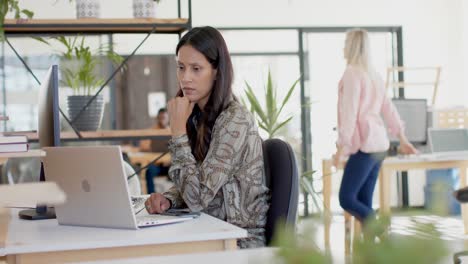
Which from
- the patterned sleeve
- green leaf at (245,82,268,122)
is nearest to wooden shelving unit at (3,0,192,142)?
green leaf at (245,82,268,122)

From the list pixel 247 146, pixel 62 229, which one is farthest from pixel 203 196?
pixel 62 229

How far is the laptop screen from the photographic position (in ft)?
20.6

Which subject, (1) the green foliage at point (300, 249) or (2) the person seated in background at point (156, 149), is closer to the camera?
(1) the green foliage at point (300, 249)

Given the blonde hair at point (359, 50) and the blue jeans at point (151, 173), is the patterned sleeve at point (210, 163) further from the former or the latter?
the blue jeans at point (151, 173)

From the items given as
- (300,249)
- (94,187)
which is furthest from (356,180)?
(300,249)

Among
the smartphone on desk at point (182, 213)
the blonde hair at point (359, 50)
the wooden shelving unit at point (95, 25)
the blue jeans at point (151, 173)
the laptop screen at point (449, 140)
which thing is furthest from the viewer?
the blue jeans at point (151, 173)

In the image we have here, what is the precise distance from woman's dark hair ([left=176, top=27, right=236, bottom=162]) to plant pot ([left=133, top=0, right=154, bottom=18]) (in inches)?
50.1

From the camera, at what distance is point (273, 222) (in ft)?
7.45

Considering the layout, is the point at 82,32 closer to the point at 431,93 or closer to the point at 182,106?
the point at 182,106

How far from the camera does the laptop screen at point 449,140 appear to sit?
628 centimetres

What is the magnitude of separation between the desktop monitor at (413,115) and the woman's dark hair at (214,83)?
3818 mm

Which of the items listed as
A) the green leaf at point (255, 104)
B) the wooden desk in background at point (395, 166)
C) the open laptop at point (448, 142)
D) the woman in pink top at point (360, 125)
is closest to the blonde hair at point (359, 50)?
the woman in pink top at point (360, 125)

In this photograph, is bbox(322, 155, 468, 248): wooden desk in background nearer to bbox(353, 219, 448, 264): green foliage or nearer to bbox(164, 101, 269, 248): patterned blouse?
bbox(164, 101, 269, 248): patterned blouse

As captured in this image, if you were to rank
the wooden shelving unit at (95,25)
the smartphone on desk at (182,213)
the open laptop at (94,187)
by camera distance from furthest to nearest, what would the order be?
1. the wooden shelving unit at (95,25)
2. the smartphone on desk at (182,213)
3. the open laptop at (94,187)
